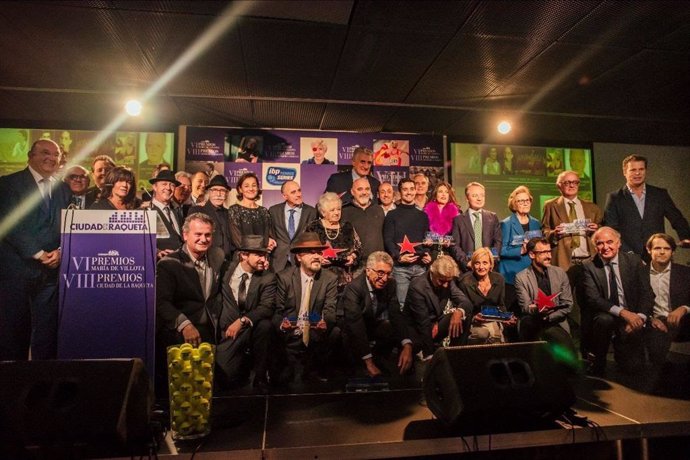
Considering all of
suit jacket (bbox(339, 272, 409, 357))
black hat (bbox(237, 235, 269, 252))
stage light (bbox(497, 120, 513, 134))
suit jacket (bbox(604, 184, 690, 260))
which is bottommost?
suit jacket (bbox(339, 272, 409, 357))

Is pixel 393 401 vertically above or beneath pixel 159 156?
beneath

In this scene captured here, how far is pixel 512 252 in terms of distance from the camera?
16.3ft

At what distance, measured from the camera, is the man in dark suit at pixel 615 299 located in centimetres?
407

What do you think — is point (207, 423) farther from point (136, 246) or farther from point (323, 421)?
point (136, 246)

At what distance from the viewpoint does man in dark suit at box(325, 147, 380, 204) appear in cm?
518

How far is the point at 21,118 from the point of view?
197 inches

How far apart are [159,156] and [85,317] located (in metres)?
3.00

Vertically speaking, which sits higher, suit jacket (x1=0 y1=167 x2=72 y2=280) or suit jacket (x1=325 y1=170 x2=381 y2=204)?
suit jacket (x1=325 y1=170 x2=381 y2=204)

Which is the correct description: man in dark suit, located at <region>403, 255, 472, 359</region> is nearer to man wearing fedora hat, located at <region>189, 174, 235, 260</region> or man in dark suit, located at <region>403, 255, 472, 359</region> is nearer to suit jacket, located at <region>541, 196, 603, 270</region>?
suit jacket, located at <region>541, 196, 603, 270</region>

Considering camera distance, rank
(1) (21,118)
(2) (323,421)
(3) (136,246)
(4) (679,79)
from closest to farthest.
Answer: (2) (323,421) → (3) (136,246) → (4) (679,79) → (1) (21,118)

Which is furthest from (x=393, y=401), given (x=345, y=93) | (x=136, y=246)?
(x=345, y=93)

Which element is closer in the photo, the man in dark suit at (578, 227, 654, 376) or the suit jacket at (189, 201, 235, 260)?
the man in dark suit at (578, 227, 654, 376)

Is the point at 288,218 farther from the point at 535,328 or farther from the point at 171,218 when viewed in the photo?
the point at 535,328

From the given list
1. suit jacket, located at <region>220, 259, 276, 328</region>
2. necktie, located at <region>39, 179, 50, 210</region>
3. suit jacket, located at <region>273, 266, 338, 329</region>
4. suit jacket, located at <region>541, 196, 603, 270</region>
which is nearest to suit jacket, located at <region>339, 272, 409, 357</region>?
suit jacket, located at <region>273, 266, 338, 329</region>
